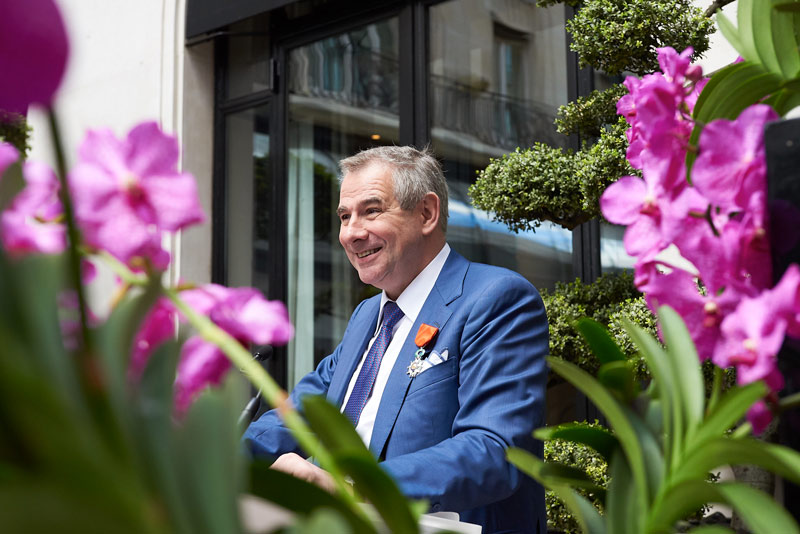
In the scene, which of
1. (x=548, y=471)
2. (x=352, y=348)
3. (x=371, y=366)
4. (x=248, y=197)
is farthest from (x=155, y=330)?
(x=248, y=197)

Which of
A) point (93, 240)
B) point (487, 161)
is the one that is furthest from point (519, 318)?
point (487, 161)

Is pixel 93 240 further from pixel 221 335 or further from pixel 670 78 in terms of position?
pixel 670 78

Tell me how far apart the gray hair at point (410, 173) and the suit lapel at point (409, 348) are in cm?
28

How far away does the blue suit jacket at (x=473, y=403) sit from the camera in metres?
1.72

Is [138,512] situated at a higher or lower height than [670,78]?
lower

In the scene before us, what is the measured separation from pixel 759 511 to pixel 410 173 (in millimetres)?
2248

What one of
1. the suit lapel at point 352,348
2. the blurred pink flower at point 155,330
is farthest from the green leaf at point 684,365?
the suit lapel at point 352,348

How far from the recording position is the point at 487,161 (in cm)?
479

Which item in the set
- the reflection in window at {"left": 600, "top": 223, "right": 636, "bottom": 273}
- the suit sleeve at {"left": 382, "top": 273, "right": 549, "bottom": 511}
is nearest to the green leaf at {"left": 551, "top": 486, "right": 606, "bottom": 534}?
the suit sleeve at {"left": 382, "top": 273, "right": 549, "bottom": 511}

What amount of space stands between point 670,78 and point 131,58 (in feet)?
19.6

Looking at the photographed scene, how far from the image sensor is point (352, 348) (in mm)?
2521

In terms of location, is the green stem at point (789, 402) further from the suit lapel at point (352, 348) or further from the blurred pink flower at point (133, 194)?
the suit lapel at point (352, 348)

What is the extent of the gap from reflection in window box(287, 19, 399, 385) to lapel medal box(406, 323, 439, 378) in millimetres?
3116

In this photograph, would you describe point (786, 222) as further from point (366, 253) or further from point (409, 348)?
point (366, 253)
